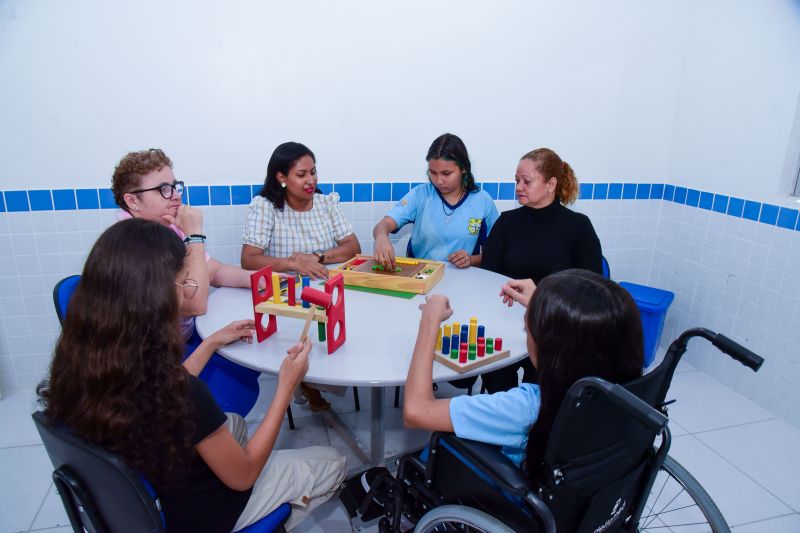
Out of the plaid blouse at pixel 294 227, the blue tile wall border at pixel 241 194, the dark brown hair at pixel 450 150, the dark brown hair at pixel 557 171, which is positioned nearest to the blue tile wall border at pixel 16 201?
→ the blue tile wall border at pixel 241 194

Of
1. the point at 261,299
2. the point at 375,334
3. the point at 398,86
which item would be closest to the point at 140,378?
the point at 261,299

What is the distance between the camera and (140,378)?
103cm

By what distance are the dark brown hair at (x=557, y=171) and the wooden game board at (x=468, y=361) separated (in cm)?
114

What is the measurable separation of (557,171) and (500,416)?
1538mm

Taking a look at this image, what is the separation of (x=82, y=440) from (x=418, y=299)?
1.27 metres

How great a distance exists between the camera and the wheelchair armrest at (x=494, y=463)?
1108mm

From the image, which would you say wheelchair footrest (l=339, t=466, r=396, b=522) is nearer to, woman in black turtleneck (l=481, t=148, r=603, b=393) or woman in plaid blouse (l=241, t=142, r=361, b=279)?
woman in black turtleneck (l=481, t=148, r=603, b=393)

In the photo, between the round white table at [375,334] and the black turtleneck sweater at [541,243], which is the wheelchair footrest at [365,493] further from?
the black turtleneck sweater at [541,243]

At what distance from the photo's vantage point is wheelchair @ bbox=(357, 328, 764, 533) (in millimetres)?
1039

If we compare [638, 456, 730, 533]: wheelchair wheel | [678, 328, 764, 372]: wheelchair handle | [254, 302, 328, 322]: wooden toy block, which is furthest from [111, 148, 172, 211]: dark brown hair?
[638, 456, 730, 533]: wheelchair wheel

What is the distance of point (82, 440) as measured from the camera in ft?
3.12

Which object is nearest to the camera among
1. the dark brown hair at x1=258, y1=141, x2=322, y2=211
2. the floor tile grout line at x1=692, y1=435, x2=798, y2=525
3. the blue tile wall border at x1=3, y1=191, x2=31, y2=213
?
the floor tile grout line at x1=692, y1=435, x2=798, y2=525

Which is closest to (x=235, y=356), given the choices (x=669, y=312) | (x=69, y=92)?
(x=69, y=92)

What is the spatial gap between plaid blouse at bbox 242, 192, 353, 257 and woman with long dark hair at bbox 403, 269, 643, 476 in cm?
148
